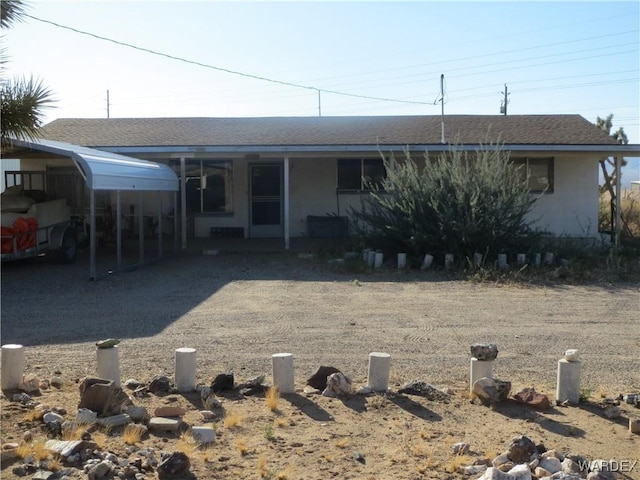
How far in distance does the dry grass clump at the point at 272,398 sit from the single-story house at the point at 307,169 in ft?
44.2

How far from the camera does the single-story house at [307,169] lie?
2041cm

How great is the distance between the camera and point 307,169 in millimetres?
21609

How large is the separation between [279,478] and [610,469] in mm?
2284

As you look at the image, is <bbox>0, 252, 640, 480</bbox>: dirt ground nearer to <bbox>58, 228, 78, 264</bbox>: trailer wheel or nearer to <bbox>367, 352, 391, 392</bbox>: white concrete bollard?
<bbox>367, 352, 391, 392</bbox>: white concrete bollard

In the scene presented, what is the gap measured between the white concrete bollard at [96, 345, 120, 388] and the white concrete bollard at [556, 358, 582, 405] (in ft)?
12.8

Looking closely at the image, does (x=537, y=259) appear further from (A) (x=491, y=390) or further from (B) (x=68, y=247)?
(B) (x=68, y=247)

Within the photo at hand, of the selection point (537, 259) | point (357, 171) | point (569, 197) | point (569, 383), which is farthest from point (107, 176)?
point (569, 197)

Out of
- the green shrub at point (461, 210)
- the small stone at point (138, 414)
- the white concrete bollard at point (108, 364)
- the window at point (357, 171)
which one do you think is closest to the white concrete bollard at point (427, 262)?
the green shrub at point (461, 210)

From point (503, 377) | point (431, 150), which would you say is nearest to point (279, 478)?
point (503, 377)

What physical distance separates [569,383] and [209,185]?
1685 centimetres

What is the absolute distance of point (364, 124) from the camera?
2359 centimetres

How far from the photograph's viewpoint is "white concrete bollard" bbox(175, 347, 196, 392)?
21.2 feet

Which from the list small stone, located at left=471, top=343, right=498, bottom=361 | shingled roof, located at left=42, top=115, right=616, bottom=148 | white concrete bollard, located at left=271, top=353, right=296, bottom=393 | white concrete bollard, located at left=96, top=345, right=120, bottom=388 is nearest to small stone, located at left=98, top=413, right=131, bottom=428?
white concrete bollard, located at left=96, top=345, right=120, bottom=388

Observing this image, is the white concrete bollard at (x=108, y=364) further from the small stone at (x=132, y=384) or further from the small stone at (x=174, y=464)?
the small stone at (x=174, y=464)
